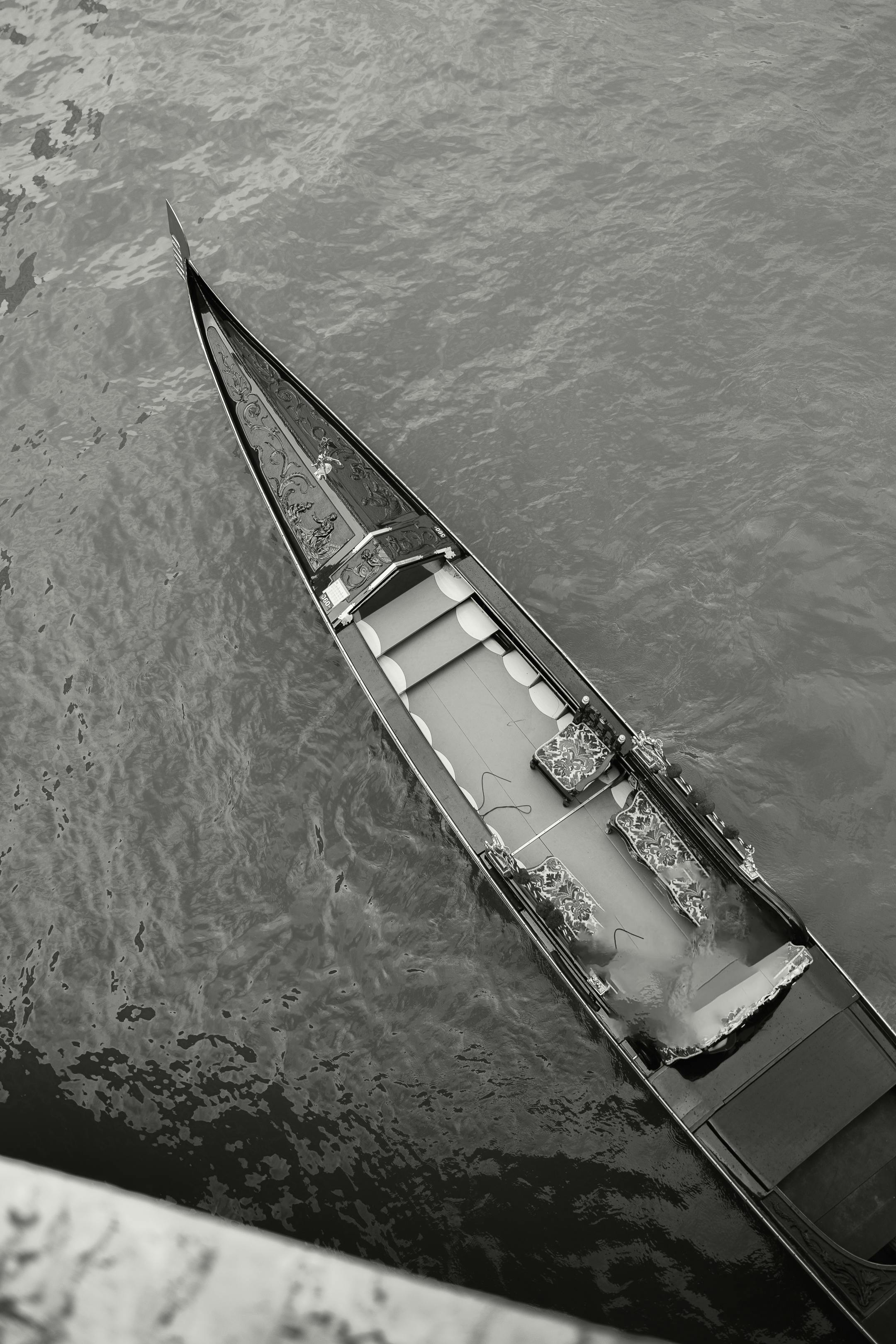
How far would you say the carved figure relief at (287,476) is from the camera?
994 centimetres

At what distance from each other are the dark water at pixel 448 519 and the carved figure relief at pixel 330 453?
951mm

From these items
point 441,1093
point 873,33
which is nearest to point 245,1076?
point 441,1093

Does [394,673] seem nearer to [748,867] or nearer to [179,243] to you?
[748,867]

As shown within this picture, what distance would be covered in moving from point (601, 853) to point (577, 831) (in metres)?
0.31

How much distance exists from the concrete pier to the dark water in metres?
7.64

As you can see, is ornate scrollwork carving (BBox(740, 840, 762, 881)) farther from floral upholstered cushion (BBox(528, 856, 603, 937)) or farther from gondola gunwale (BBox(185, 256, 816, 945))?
floral upholstered cushion (BBox(528, 856, 603, 937))

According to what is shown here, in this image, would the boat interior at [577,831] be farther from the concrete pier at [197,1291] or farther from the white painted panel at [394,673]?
the concrete pier at [197,1291]

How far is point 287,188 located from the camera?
12.6 metres

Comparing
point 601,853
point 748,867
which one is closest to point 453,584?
point 601,853

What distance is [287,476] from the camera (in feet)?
33.5

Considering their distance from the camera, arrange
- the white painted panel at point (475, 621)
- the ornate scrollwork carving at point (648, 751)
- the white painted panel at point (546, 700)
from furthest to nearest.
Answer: the white painted panel at point (475, 621)
the white painted panel at point (546, 700)
the ornate scrollwork carving at point (648, 751)

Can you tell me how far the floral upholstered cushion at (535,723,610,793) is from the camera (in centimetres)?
871

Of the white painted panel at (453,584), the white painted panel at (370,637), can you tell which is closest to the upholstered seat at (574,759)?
the white painted panel at (453,584)

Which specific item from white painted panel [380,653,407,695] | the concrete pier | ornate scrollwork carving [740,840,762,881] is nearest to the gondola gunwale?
ornate scrollwork carving [740,840,762,881]
